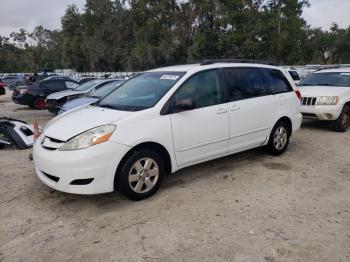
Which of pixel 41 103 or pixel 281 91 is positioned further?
pixel 41 103

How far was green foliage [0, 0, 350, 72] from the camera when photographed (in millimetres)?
36625

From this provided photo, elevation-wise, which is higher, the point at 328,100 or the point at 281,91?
the point at 281,91

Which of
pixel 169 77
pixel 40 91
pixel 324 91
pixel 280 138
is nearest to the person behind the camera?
pixel 169 77

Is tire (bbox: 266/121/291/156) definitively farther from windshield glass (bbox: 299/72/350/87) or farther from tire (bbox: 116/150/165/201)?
windshield glass (bbox: 299/72/350/87)

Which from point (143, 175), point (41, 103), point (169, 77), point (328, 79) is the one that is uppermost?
point (169, 77)

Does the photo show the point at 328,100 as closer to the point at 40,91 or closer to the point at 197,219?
the point at 197,219

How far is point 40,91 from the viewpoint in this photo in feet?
53.7

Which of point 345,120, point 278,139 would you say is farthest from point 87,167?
point 345,120

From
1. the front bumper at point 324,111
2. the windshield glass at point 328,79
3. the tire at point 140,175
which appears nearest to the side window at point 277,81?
the front bumper at point 324,111

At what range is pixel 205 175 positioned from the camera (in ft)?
17.4

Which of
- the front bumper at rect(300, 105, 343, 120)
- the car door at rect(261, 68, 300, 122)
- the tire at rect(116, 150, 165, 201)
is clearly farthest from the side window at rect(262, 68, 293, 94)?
the tire at rect(116, 150, 165, 201)

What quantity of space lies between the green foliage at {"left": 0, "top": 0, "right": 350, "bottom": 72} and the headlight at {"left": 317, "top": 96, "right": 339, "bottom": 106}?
2880cm

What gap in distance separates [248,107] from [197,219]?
224cm

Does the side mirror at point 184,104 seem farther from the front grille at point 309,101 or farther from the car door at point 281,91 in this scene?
the front grille at point 309,101
